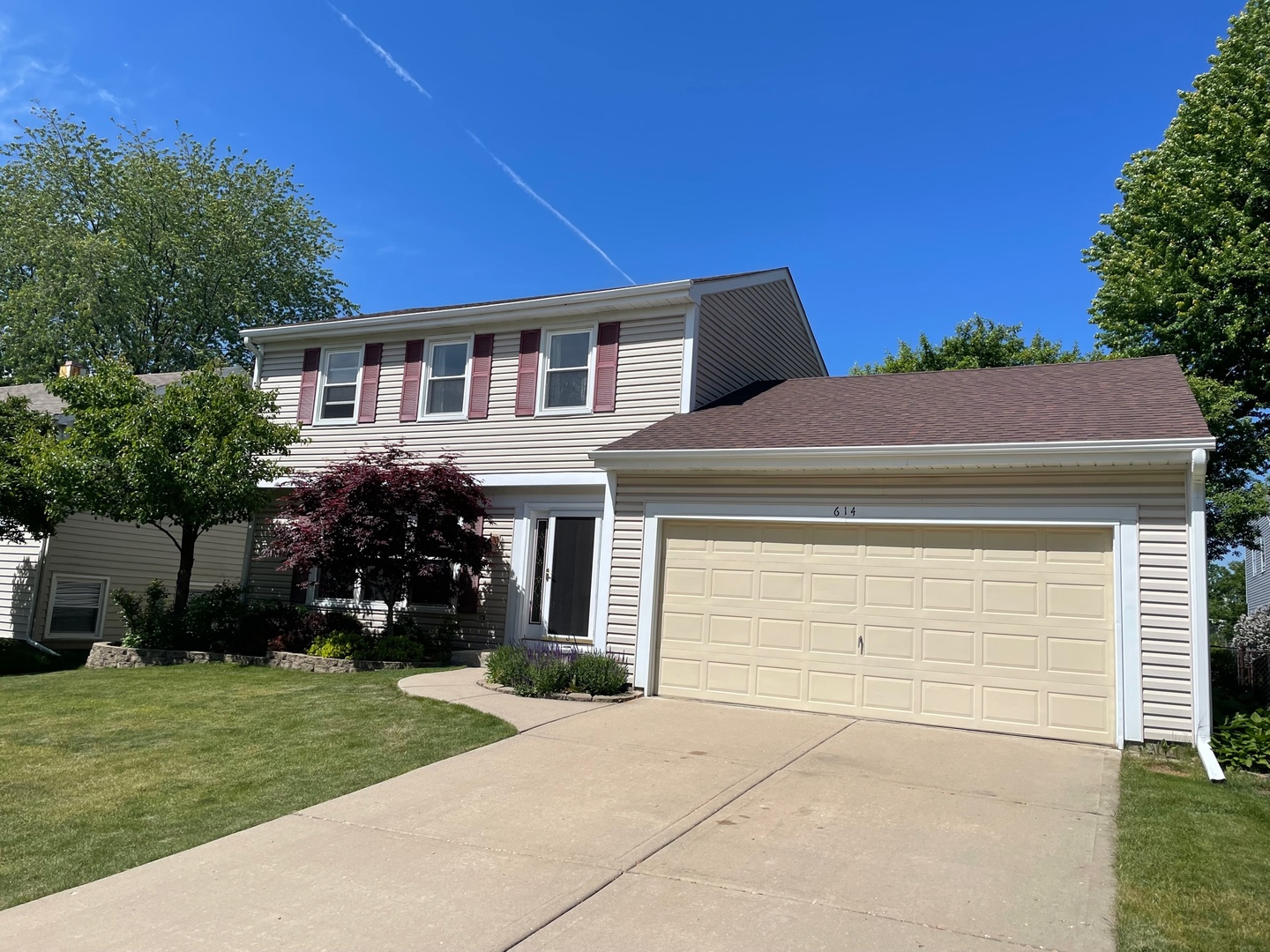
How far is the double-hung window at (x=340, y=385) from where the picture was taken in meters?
16.5

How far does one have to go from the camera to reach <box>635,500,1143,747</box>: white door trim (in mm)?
8398

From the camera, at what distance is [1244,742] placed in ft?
25.7

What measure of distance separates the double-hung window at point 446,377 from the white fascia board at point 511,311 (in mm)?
428

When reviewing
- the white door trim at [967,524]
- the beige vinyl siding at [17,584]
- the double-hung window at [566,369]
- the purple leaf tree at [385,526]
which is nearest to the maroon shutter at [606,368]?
the double-hung window at [566,369]

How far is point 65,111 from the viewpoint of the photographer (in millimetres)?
35344

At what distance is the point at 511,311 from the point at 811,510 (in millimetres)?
6797

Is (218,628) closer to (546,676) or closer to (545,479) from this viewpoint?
(545,479)

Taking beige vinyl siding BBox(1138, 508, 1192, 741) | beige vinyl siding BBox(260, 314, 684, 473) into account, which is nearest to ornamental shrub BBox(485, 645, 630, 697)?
beige vinyl siding BBox(260, 314, 684, 473)

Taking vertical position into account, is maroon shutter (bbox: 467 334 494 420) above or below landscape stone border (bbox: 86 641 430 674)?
above

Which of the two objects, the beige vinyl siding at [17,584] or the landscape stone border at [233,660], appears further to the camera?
the beige vinyl siding at [17,584]

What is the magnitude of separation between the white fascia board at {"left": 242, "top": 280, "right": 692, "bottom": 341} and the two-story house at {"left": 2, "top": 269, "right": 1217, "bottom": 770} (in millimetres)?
51

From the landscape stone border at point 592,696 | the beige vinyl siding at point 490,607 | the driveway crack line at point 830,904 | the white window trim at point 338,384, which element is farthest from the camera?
the white window trim at point 338,384

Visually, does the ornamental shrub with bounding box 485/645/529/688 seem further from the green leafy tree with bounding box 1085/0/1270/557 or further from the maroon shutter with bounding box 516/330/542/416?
the green leafy tree with bounding box 1085/0/1270/557

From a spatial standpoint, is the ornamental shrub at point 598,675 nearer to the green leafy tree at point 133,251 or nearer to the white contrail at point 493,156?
the white contrail at point 493,156
